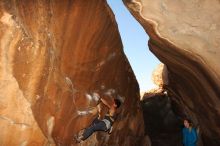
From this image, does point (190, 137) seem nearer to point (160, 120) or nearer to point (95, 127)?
point (95, 127)

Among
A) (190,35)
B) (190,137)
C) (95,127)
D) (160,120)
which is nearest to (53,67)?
(95,127)

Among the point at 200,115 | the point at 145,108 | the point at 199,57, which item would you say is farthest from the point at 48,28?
the point at 145,108

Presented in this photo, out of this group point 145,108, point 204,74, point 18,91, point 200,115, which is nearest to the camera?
point 18,91

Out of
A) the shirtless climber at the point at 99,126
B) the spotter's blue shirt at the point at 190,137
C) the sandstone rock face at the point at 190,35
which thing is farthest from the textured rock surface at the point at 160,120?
the shirtless climber at the point at 99,126

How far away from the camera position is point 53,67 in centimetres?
877

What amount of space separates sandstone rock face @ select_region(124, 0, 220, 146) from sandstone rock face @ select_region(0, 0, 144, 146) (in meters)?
1.52

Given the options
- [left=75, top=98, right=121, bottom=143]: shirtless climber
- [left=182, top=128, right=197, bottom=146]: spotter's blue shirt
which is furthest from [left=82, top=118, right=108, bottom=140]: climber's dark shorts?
[left=182, top=128, right=197, bottom=146]: spotter's blue shirt

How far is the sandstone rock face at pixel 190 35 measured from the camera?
8477 millimetres

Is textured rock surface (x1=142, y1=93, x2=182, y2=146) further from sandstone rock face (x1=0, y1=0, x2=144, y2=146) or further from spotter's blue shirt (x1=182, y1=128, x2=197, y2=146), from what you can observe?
spotter's blue shirt (x1=182, y1=128, x2=197, y2=146)

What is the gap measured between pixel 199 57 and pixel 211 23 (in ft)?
3.41

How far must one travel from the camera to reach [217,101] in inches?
407

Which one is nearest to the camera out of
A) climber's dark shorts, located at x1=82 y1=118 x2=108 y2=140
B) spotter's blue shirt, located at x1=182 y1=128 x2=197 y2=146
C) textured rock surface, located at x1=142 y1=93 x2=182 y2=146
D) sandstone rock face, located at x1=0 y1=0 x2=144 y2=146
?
sandstone rock face, located at x1=0 y1=0 x2=144 y2=146

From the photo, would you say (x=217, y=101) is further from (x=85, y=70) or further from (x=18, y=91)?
(x=18, y=91)

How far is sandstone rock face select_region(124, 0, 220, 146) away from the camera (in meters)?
8.48
